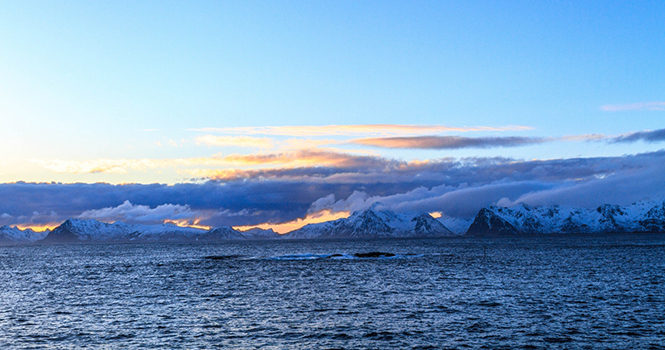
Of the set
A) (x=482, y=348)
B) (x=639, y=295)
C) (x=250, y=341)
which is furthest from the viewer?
(x=639, y=295)

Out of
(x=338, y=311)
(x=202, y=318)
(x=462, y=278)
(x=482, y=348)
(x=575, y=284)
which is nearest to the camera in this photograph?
(x=482, y=348)

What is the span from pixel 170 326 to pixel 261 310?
11637 mm

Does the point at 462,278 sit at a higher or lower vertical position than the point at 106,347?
lower

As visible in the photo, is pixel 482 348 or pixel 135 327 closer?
pixel 482 348

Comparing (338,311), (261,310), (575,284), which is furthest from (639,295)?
(261,310)

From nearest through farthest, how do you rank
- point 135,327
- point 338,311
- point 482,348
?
point 482,348 → point 135,327 → point 338,311

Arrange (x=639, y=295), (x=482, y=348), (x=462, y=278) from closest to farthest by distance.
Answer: (x=482, y=348) → (x=639, y=295) → (x=462, y=278)

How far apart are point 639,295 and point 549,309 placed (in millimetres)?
18065

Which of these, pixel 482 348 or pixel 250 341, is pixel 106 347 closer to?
pixel 250 341

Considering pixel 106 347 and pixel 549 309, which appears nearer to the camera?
pixel 106 347

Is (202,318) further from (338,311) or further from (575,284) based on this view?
(575,284)

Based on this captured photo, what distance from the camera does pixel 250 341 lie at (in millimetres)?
44219

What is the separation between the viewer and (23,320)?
184 ft

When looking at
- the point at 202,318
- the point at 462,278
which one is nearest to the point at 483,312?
the point at 202,318
